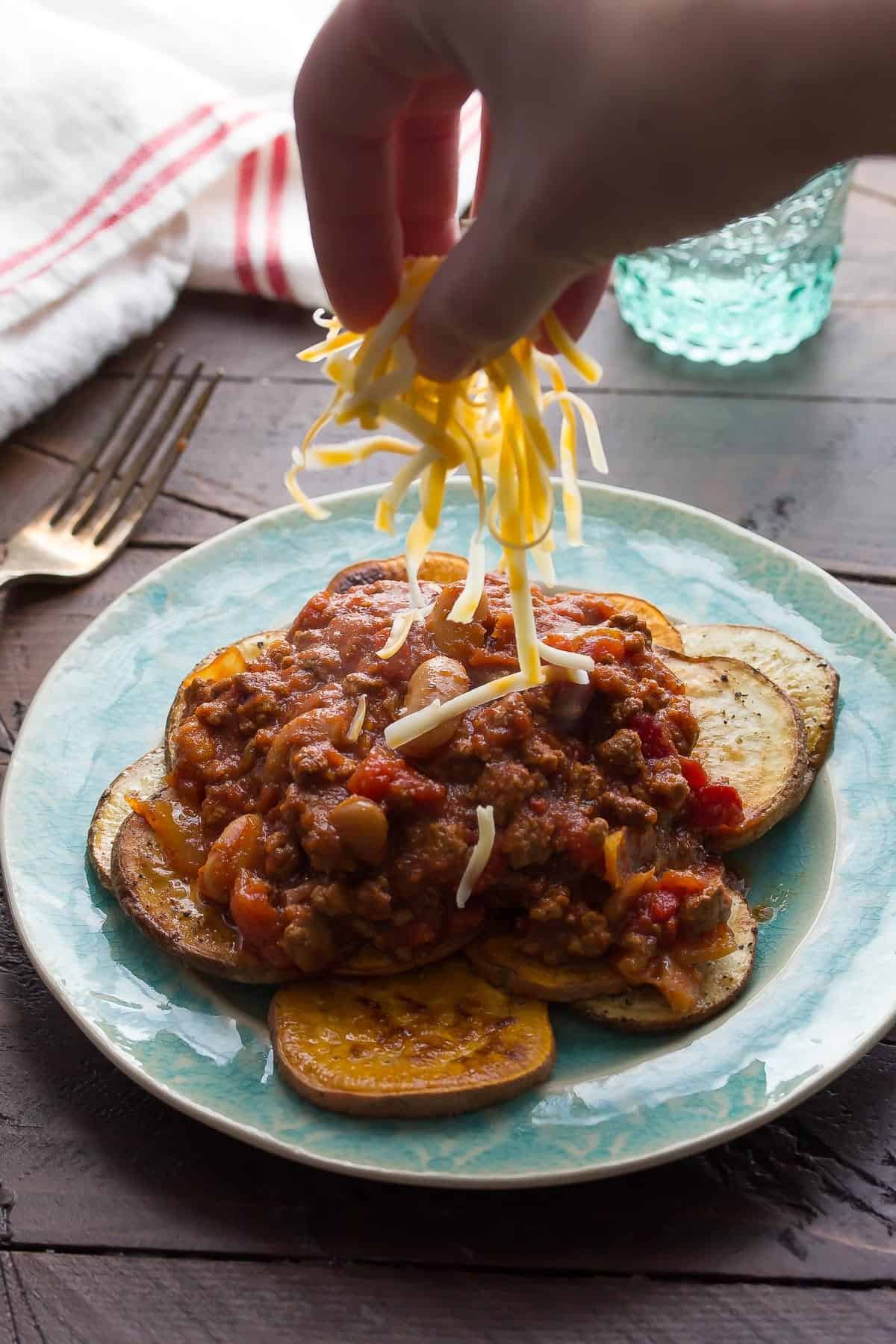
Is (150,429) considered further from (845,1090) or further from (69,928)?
(845,1090)

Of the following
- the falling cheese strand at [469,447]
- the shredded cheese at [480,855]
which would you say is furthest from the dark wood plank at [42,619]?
the shredded cheese at [480,855]

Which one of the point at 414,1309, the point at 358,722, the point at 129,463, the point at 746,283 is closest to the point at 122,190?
the point at 129,463

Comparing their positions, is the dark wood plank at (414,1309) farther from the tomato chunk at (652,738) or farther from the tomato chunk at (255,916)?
the tomato chunk at (652,738)

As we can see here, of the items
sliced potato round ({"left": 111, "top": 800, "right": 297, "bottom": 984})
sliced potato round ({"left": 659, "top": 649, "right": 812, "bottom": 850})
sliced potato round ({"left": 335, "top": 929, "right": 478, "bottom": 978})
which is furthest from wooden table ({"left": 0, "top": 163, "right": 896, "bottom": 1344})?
sliced potato round ({"left": 659, "top": 649, "right": 812, "bottom": 850})

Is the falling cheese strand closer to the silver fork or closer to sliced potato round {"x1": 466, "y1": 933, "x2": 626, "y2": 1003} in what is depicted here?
sliced potato round {"x1": 466, "y1": 933, "x2": 626, "y2": 1003}

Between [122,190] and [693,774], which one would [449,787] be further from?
[122,190]

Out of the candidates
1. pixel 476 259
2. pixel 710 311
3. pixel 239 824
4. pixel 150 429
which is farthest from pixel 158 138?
pixel 476 259

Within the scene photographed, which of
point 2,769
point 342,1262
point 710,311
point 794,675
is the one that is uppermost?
point 710,311
